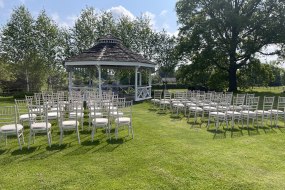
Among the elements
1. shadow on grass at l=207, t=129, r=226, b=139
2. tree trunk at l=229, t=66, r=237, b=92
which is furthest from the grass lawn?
tree trunk at l=229, t=66, r=237, b=92

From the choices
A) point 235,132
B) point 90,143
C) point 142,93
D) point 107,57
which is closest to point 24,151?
point 90,143

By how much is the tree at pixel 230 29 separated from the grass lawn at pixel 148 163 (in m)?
18.3

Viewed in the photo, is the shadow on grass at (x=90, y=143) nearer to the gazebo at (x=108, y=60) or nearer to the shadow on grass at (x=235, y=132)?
the shadow on grass at (x=235, y=132)

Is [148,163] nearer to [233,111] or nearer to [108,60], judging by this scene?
[233,111]

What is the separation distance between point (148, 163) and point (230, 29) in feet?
79.1

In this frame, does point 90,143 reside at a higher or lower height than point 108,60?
lower

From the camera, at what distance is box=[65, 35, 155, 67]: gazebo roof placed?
54.1 ft

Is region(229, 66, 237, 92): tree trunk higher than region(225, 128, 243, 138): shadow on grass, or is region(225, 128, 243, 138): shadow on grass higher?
region(229, 66, 237, 92): tree trunk

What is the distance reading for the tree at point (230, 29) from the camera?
23.1m

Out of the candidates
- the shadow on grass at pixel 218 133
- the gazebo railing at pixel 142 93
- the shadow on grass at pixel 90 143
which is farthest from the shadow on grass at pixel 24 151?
the gazebo railing at pixel 142 93

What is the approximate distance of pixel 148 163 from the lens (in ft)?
17.5

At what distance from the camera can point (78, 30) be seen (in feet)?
91.7

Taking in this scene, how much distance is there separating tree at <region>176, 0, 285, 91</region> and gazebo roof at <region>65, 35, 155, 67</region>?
28.3 ft

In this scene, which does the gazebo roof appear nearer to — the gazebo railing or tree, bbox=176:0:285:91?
the gazebo railing
